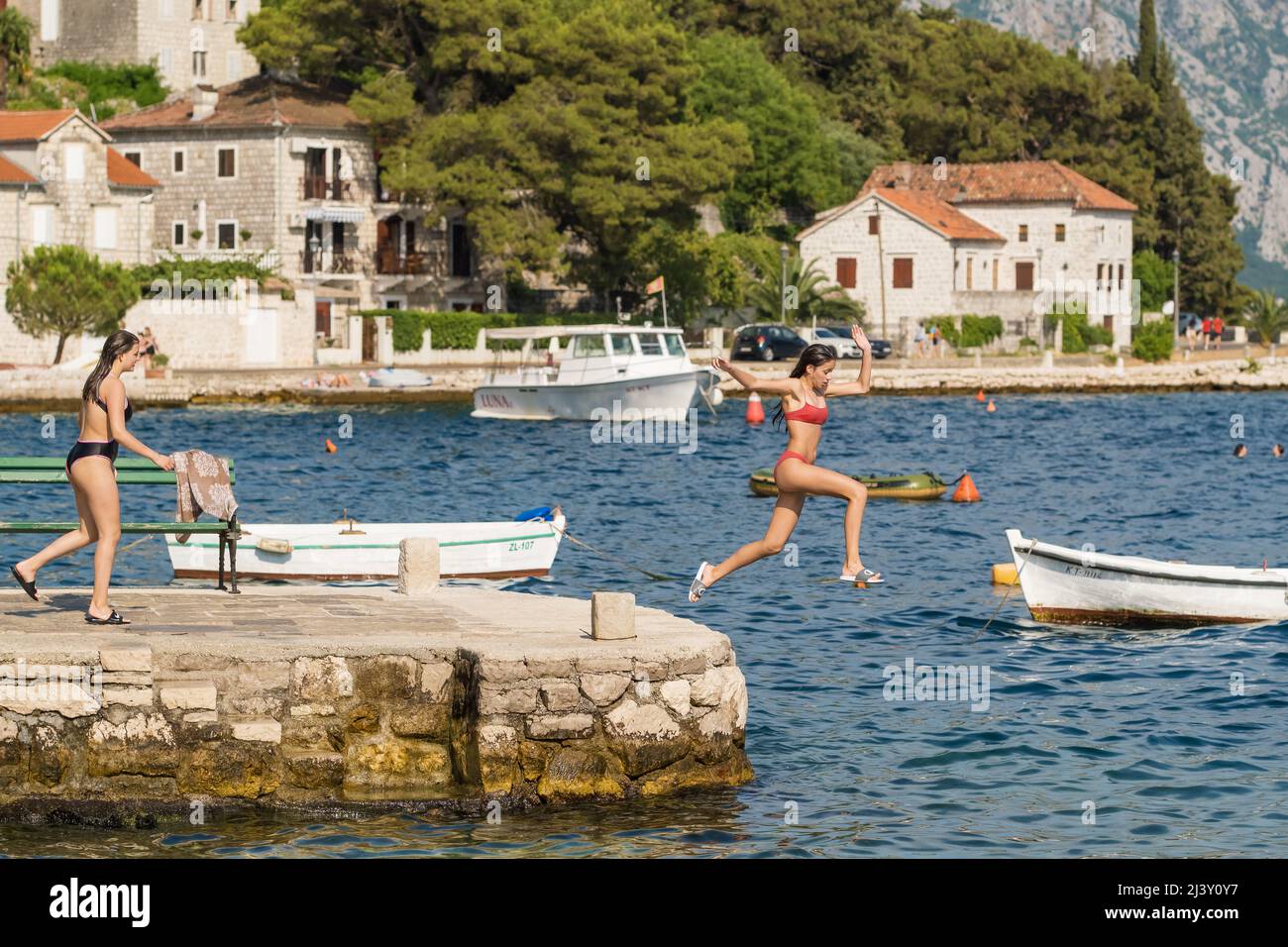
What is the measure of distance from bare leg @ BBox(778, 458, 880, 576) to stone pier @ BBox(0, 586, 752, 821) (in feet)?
4.23

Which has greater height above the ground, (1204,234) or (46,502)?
(1204,234)

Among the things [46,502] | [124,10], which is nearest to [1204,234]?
[124,10]

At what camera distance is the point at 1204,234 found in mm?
114938

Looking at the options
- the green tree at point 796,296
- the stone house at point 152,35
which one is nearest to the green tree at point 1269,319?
the green tree at point 796,296

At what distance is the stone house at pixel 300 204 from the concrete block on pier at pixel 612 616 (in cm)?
6574

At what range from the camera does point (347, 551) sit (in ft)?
89.5

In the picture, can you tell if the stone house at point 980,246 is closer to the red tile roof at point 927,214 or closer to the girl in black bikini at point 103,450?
the red tile roof at point 927,214

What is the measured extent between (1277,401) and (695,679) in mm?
71696

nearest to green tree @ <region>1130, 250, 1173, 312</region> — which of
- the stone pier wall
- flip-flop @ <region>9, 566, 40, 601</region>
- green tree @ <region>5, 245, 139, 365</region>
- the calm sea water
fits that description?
the calm sea water

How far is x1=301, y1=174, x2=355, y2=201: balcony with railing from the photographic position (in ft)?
271

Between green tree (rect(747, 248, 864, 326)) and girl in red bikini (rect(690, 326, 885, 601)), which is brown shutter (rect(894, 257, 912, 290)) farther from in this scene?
girl in red bikini (rect(690, 326, 885, 601))

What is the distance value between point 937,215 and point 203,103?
34.9m

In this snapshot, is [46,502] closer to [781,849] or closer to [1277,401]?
[781,849]

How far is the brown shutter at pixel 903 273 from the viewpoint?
95125mm
